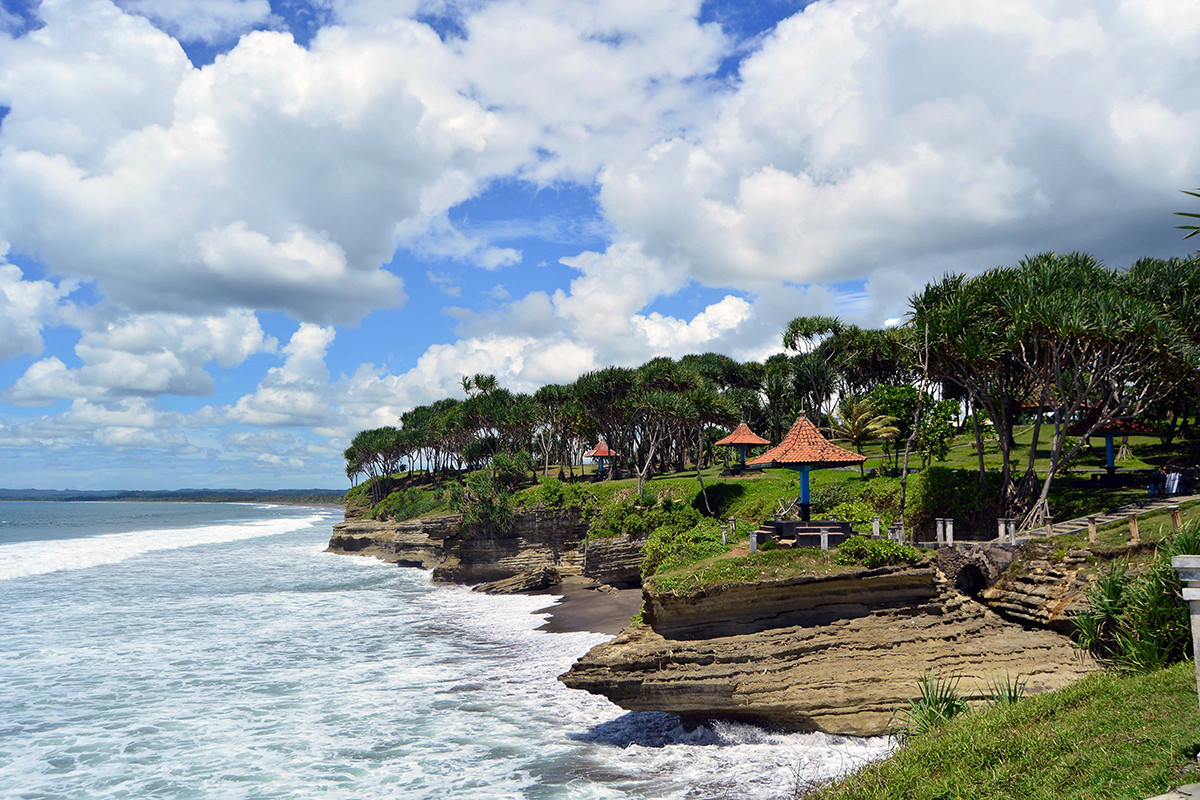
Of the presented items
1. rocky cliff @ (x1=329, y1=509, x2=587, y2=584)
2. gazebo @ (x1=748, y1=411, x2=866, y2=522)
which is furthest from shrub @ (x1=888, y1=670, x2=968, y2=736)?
rocky cliff @ (x1=329, y1=509, x2=587, y2=584)

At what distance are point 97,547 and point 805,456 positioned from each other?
271ft

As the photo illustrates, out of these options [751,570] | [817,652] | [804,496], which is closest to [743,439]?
[804,496]

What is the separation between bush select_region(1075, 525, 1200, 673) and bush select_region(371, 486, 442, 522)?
195 feet

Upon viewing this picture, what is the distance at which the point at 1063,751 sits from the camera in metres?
9.45

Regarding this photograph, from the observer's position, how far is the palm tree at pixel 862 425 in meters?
43.3

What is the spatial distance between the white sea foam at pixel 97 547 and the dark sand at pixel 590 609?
45647mm

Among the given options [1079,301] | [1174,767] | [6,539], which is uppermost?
[1079,301]

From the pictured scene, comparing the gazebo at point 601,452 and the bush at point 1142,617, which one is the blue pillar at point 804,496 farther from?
the gazebo at point 601,452

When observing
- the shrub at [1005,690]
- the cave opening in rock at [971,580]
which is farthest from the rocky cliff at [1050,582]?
the shrub at [1005,690]

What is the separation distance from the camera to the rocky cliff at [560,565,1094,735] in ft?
54.0

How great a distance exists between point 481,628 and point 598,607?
19.4ft

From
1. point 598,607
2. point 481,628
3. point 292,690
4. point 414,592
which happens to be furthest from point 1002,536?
point 414,592

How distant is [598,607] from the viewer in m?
34.1

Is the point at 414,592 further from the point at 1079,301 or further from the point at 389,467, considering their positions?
the point at 389,467
